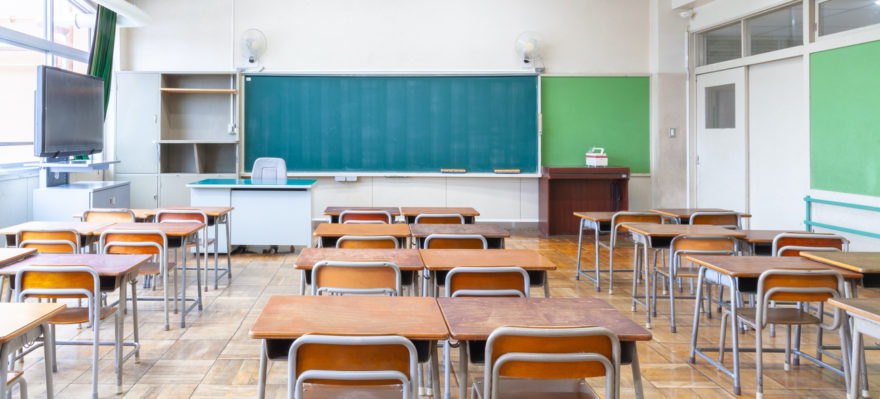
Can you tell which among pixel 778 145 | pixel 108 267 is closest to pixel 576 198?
pixel 778 145

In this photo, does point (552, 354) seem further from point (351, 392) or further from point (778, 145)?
point (778, 145)

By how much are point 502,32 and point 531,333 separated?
7.57m

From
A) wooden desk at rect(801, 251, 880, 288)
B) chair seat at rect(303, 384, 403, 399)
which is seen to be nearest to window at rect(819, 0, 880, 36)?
wooden desk at rect(801, 251, 880, 288)

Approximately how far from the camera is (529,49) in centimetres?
864

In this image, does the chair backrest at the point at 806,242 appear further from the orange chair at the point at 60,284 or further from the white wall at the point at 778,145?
the orange chair at the point at 60,284

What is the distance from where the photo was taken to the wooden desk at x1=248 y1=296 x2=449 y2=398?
187 centimetres

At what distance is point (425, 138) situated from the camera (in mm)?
8758

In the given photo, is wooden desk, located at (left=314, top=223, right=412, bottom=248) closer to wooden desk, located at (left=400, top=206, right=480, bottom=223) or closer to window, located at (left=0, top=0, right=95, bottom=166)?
wooden desk, located at (left=400, top=206, right=480, bottom=223)

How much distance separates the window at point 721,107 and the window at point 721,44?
0.38 meters

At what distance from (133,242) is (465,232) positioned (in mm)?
2050

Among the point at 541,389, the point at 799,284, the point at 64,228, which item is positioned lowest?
the point at 541,389

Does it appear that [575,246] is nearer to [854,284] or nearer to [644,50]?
[644,50]

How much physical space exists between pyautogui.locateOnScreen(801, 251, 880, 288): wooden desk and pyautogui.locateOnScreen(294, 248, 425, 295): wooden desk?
6.49 ft

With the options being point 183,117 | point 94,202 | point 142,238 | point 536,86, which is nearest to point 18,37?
point 94,202
